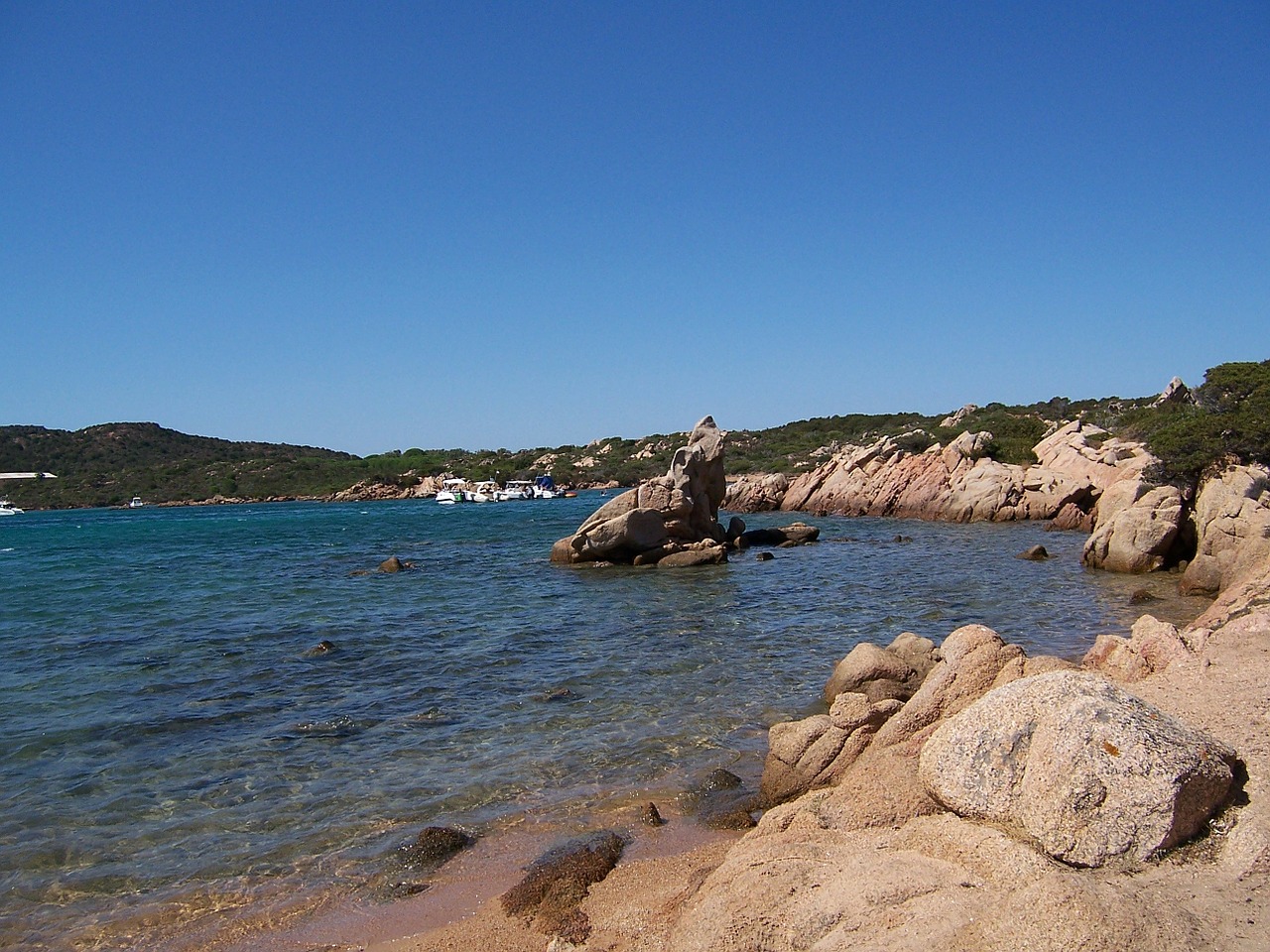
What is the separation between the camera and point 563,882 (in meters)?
7.32

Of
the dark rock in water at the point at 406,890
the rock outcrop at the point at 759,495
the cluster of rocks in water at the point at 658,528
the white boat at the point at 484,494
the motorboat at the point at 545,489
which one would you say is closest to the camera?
the dark rock in water at the point at 406,890

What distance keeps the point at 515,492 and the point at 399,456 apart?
81815 mm

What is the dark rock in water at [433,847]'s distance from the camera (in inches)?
319

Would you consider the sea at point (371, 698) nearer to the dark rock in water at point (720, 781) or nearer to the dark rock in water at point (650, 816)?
the dark rock in water at point (720, 781)

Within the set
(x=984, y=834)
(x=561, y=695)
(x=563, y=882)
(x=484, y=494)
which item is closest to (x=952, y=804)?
(x=984, y=834)

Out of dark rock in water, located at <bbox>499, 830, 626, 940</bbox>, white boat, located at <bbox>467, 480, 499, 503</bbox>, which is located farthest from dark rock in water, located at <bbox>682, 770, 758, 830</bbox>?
white boat, located at <bbox>467, 480, 499, 503</bbox>

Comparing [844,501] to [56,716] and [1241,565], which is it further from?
[56,716]

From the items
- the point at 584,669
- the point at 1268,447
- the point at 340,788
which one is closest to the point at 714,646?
the point at 584,669

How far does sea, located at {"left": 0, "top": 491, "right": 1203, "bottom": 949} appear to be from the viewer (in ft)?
27.6

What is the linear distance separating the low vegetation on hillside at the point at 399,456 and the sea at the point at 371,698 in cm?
3630

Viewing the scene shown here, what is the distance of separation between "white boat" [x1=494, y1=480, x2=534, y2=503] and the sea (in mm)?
64591

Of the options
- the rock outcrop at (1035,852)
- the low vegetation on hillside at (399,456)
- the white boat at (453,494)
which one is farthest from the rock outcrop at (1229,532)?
the white boat at (453,494)

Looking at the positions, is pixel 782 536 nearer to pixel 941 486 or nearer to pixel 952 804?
pixel 941 486

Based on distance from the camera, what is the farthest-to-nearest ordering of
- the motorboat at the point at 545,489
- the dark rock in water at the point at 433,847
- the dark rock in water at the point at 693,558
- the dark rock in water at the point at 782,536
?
the motorboat at the point at 545,489
the dark rock in water at the point at 782,536
the dark rock in water at the point at 693,558
the dark rock in water at the point at 433,847
